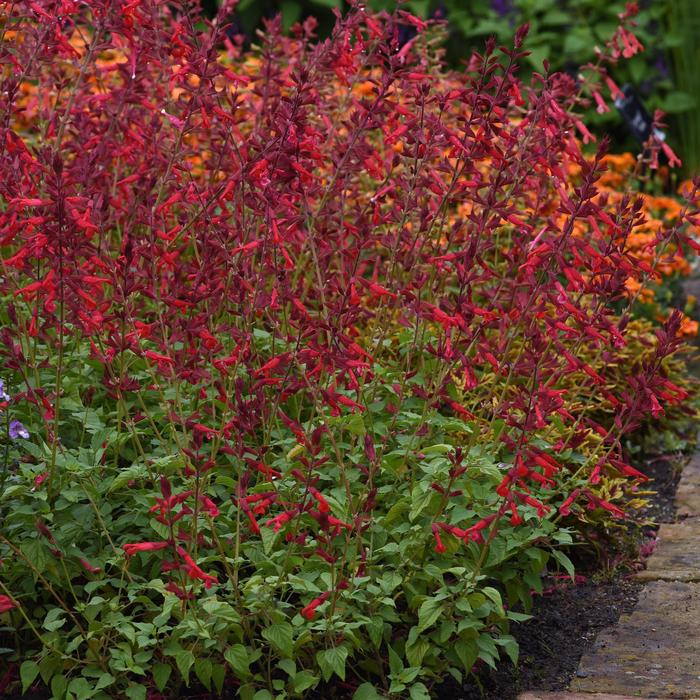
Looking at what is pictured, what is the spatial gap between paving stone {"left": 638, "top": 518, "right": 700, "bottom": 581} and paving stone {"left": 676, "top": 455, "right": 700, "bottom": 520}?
0.23 ft

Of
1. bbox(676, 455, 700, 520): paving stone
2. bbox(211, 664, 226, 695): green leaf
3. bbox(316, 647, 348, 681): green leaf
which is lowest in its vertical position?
bbox(676, 455, 700, 520): paving stone

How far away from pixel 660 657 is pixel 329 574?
0.96 metres

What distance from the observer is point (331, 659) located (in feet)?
9.00

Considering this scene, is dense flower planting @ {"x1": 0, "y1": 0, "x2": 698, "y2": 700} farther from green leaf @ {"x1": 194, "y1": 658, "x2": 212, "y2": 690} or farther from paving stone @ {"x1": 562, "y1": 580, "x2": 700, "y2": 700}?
paving stone @ {"x1": 562, "y1": 580, "x2": 700, "y2": 700}

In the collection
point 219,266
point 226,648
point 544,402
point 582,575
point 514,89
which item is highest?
point 514,89

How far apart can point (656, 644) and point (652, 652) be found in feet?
0.16

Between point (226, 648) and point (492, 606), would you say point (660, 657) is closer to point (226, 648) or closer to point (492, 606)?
point (492, 606)

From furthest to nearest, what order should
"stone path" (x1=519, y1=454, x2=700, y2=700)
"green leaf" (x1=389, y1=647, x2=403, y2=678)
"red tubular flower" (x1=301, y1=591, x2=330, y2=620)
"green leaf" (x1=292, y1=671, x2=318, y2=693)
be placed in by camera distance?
"stone path" (x1=519, y1=454, x2=700, y2=700), "green leaf" (x1=389, y1=647, x2=403, y2=678), "green leaf" (x1=292, y1=671, x2=318, y2=693), "red tubular flower" (x1=301, y1=591, x2=330, y2=620)

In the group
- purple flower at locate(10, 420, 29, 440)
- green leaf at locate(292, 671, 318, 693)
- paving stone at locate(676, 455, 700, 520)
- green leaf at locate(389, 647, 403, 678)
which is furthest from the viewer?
paving stone at locate(676, 455, 700, 520)

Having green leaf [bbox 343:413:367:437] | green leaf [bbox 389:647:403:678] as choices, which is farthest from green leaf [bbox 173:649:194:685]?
green leaf [bbox 343:413:367:437]

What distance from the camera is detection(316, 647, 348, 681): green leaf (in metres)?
2.73

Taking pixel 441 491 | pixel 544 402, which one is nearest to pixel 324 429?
pixel 441 491

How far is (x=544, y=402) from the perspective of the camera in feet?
9.41

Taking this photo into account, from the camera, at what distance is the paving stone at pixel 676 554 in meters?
3.70
